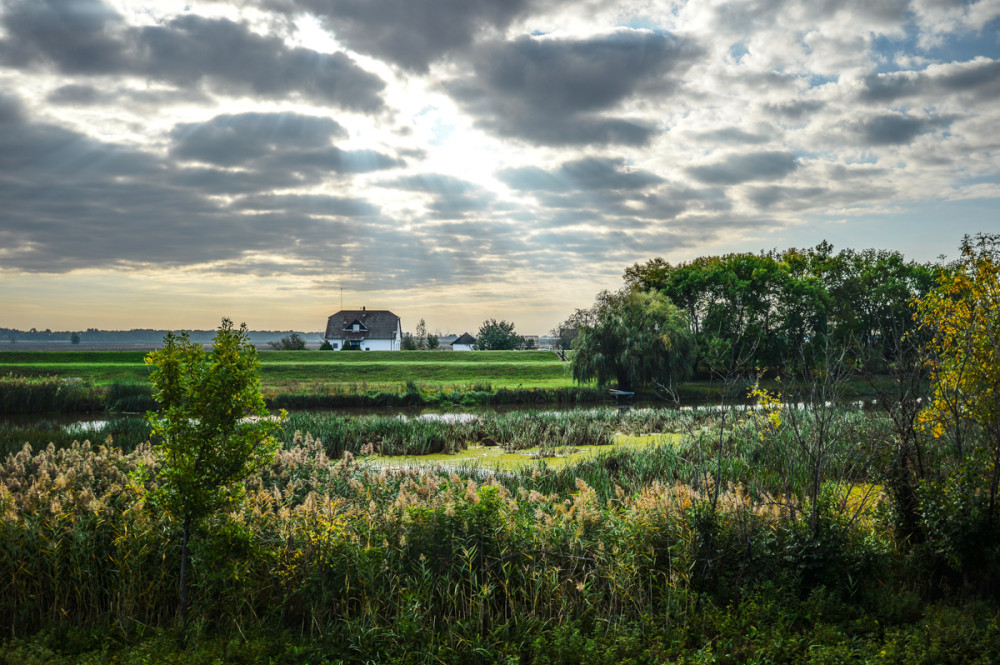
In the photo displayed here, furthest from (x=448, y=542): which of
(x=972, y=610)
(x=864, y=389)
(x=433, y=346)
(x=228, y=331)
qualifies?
(x=433, y=346)

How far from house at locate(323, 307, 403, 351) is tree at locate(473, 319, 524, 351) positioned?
1210cm

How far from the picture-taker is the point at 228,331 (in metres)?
5.42

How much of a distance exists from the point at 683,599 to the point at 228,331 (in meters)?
4.50

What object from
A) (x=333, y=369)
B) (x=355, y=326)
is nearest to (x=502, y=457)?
(x=333, y=369)

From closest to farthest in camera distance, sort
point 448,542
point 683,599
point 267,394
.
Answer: point 683,599 → point 448,542 → point 267,394

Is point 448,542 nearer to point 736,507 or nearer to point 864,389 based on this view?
point 736,507

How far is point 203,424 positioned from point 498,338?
71.2m

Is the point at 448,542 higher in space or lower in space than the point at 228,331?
lower

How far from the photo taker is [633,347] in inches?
1304

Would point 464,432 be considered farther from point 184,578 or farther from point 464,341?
point 464,341

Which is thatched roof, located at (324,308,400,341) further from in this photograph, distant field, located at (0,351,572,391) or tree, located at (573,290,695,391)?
tree, located at (573,290,695,391)

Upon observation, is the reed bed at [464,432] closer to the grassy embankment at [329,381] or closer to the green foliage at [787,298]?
the grassy embankment at [329,381]

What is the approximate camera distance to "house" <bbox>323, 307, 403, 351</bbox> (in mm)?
81875

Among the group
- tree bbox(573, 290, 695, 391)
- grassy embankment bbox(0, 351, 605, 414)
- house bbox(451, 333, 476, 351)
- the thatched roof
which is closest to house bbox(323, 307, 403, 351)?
the thatched roof
